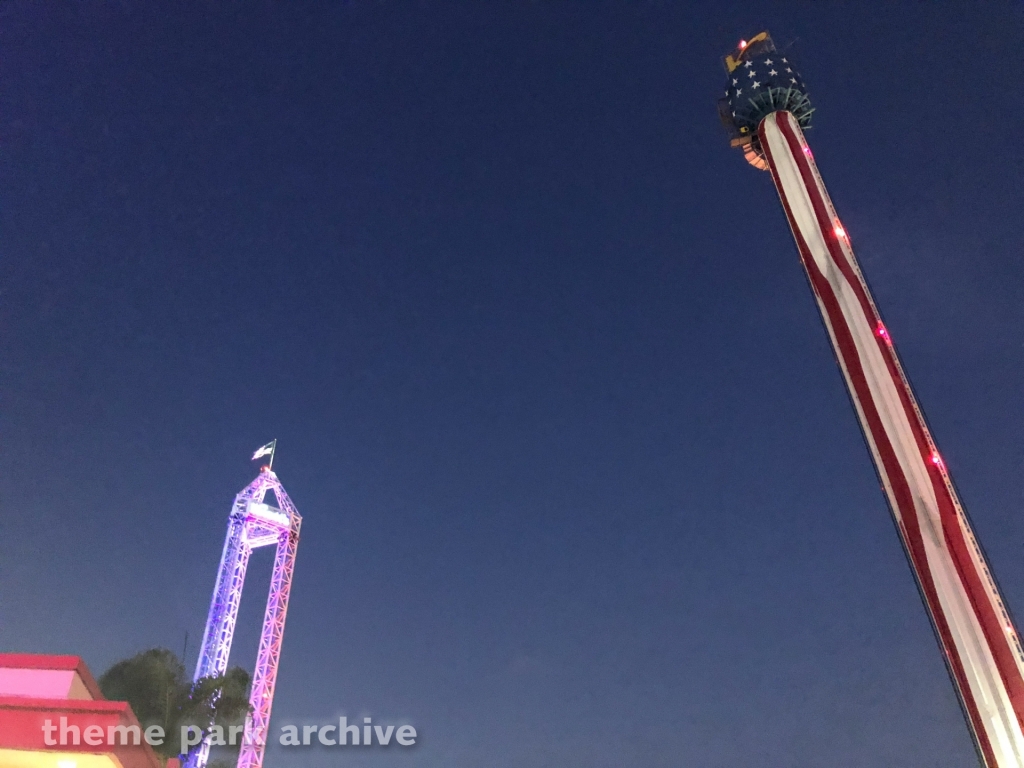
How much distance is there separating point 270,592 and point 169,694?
29819mm

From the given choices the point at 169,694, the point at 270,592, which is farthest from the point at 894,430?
the point at 270,592

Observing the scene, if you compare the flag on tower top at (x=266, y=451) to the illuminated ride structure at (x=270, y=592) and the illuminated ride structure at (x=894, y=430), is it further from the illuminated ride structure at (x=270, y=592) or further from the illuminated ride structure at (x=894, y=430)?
the illuminated ride structure at (x=894, y=430)

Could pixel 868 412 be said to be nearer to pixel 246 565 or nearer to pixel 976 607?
pixel 976 607

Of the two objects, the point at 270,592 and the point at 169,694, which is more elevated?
the point at 270,592

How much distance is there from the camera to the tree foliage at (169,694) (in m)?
35.7

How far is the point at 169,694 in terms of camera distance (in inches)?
1423

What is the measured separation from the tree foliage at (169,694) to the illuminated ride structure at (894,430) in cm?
3112

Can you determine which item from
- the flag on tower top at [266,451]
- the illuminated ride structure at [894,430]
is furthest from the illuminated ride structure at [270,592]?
the illuminated ride structure at [894,430]

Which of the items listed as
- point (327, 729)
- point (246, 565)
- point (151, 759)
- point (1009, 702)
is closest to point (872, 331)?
point (1009, 702)

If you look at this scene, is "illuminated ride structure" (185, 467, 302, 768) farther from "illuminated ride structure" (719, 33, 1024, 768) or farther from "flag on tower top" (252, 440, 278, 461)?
"illuminated ride structure" (719, 33, 1024, 768)

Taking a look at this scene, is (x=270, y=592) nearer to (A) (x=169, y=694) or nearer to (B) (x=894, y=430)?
(A) (x=169, y=694)

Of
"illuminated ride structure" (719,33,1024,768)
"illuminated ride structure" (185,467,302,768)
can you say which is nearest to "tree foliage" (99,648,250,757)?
"illuminated ride structure" (185,467,302,768)

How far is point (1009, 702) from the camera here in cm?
2212

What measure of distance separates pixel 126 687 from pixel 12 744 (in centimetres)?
2961
